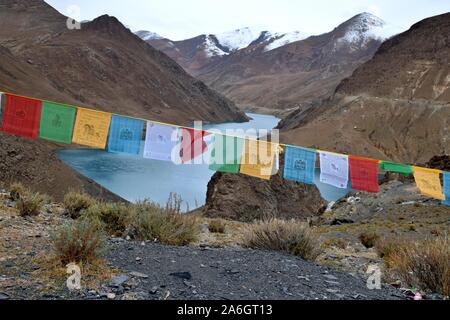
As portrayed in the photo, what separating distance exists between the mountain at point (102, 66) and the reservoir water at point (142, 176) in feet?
65.9

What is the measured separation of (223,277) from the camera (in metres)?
4.80

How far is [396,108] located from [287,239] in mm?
70367

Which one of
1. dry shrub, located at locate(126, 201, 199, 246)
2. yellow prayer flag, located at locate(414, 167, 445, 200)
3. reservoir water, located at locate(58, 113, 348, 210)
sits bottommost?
dry shrub, located at locate(126, 201, 199, 246)

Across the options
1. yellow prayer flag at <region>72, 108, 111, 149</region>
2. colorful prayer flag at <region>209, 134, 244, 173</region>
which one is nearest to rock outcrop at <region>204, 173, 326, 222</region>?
colorful prayer flag at <region>209, 134, 244, 173</region>

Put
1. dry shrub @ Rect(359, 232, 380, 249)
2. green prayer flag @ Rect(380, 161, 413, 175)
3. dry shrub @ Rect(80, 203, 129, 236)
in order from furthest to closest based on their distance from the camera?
1. dry shrub @ Rect(359, 232, 380, 249)
2. green prayer flag @ Rect(380, 161, 413, 175)
3. dry shrub @ Rect(80, 203, 129, 236)

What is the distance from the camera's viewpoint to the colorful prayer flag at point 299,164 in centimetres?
1189

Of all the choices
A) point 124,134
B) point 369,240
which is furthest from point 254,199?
point 124,134

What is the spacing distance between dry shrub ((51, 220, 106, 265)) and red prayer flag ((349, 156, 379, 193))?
8304 millimetres

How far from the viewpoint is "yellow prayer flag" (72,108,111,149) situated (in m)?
10.7

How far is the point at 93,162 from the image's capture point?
51.3 meters

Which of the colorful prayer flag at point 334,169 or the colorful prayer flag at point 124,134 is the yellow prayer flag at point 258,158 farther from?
the colorful prayer flag at point 124,134

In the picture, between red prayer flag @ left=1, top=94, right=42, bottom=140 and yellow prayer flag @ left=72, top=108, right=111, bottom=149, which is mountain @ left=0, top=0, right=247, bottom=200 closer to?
red prayer flag @ left=1, top=94, right=42, bottom=140

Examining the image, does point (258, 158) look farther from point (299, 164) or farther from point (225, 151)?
point (299, 164)
